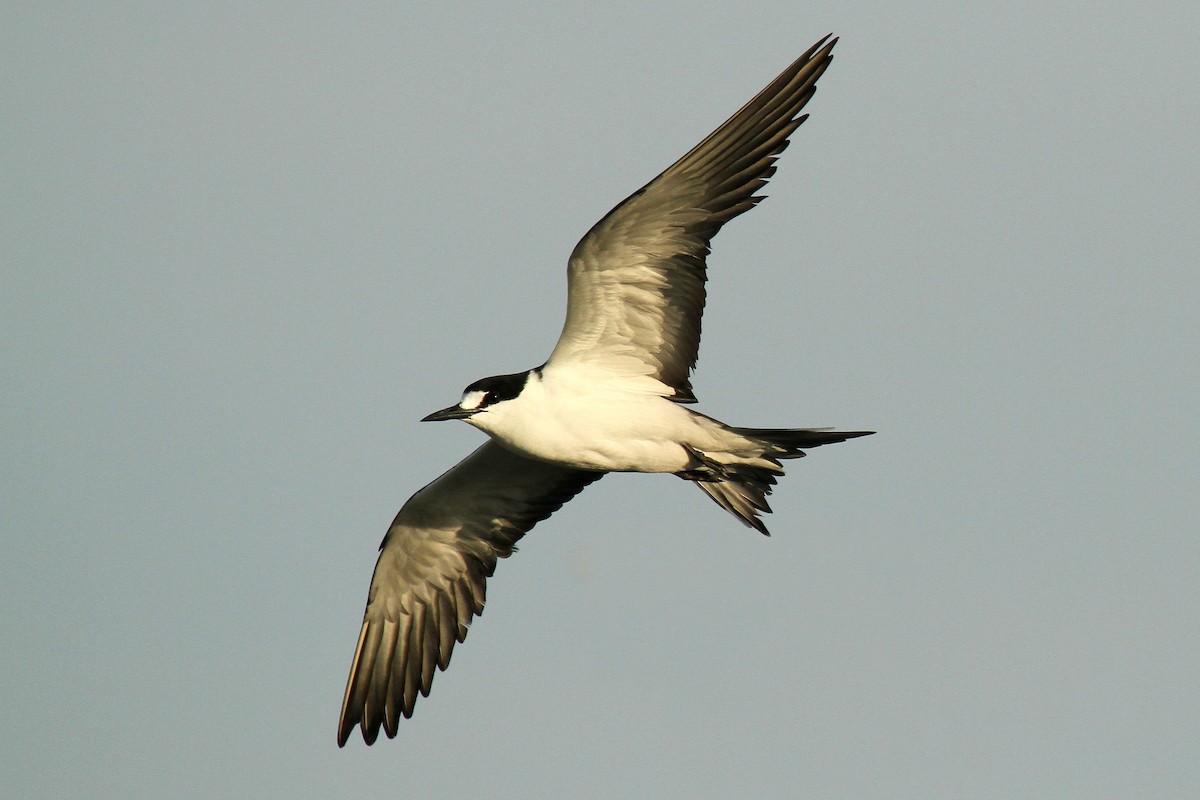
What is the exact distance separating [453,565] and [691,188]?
13.6 ft

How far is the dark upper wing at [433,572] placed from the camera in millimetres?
13391

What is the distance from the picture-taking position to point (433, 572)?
13641 mm

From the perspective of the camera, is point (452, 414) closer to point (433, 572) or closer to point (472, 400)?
point (472, 400)

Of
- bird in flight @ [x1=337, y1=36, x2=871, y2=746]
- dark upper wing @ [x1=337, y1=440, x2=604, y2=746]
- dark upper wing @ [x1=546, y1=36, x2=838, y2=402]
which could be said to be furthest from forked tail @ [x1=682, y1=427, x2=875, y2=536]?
dark upper wing @ [x1=337, y1=440, x2=604, y2=746]

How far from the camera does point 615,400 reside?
1205cm

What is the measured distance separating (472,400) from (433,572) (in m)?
2.48

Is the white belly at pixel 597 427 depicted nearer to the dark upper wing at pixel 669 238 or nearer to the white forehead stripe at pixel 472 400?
the white forehead stripe at pixel 472 400

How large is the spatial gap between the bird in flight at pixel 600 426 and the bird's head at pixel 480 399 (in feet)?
0.03

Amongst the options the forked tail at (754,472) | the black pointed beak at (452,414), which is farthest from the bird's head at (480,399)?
the forked tail at (754,472)

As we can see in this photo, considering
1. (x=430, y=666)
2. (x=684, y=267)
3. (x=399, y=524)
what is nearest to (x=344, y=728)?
(x=430, y=666)

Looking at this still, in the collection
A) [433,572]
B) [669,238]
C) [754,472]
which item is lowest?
[433,572]

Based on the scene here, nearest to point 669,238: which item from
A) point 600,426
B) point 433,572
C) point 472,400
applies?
point 600,426

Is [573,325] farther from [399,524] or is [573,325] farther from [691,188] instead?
[399,524]

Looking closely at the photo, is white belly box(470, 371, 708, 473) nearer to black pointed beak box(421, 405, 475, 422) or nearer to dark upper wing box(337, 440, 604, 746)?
black pointed beak box(421, 405, 475, 422)
